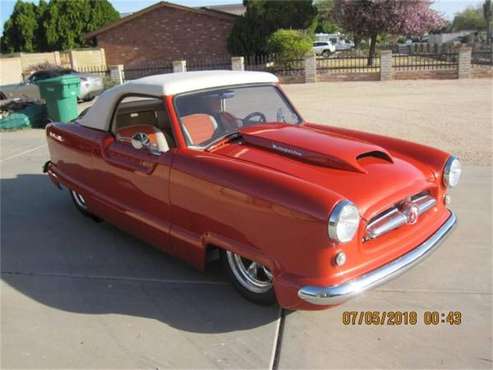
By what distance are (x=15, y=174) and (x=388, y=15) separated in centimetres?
2027

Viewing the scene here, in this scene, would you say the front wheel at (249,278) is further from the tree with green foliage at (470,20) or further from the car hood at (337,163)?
the tree with green foliage at (470,20)

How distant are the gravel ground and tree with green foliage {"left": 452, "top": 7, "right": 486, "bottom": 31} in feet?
218

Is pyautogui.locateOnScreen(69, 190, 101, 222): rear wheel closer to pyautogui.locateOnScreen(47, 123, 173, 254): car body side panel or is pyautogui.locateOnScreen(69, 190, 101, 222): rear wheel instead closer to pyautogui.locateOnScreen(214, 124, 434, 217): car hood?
pyautogui.locateOnScreen(47, 123, 173, 254): car body side panel

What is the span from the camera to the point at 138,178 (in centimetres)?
399

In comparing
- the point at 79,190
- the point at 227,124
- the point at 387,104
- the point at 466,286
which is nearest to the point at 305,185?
the point at 227,124

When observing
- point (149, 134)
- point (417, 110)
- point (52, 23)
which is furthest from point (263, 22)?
point (149, 134)

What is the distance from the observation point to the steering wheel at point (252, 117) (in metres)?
4.21

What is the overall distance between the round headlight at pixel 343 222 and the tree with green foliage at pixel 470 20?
267ft

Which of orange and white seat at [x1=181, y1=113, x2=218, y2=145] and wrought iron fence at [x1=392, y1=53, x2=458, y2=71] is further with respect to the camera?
wrought iron fence at [x1=392, y1=53, x2=458, y2=71]

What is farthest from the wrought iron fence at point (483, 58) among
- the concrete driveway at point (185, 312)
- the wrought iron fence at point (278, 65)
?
the concrete driveway at point (185, 312)

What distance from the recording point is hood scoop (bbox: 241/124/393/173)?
346cm

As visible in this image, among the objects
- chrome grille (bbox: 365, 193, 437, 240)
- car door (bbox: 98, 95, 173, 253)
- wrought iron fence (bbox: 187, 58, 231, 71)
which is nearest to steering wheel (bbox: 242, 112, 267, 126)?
car door (bbox: 98, 95, 173, 253)

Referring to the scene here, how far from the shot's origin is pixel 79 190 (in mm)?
4914

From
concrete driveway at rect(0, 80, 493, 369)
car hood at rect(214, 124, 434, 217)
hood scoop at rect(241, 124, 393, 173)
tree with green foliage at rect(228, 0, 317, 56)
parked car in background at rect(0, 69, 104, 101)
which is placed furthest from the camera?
tree with green foliage at rect(228, 0, 317, 56)
